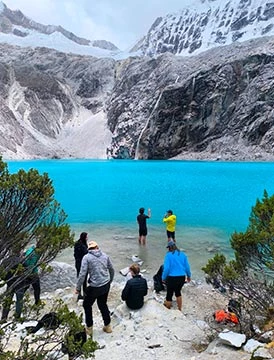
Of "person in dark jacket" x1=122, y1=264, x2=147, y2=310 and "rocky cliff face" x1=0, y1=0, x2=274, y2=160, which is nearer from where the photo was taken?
"person in dark jacket" x1=122, y1=264, x2=147, y2=310

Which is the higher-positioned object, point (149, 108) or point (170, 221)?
point (149, 108)

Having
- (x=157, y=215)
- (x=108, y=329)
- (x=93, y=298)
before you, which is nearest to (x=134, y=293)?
(x=108, y=329)

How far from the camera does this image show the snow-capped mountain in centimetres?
15612

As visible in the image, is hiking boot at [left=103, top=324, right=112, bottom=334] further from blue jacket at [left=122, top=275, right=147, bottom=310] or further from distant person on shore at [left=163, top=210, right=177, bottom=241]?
distant person on shore at [left=163, top=210, right=177, bottom=241]

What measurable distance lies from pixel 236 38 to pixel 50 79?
252 feet

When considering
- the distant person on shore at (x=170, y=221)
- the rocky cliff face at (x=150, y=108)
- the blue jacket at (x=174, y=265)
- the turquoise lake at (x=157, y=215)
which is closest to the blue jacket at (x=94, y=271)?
the blue jacket at (x=174, y=265)

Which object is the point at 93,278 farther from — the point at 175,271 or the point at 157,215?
the point at 157,215

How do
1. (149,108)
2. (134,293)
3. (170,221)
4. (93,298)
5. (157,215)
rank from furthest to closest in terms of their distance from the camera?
(149,108), (157,215), (170,221), (134,293), (93,298)

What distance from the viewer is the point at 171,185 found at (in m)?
38.2

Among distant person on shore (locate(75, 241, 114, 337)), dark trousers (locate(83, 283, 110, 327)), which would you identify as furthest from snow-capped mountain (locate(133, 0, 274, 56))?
dark trousers (locate(83, 283, 110, 327))

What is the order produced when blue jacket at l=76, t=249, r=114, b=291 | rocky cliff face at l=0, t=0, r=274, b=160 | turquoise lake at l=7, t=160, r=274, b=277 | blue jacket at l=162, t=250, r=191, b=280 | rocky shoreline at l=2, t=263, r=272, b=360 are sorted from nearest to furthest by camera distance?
rocky shoreline at l=2, t=263, r=272, b=360
blue jacket at l=76, t=249, r=114, b=291
blue jacket at l=162, t=250, r=191, b=280
turquoise lake at l=7, t=160, r=274, b=277
rocky cliff face at l=0, t=0, r=274, b=160

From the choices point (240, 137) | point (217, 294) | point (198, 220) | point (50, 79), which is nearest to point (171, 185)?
point (198, 220)

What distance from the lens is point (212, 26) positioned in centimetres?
17625

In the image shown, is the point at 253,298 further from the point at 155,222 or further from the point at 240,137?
the point at 240,137
